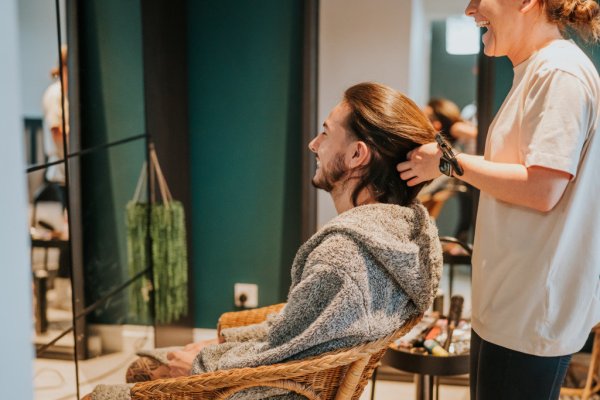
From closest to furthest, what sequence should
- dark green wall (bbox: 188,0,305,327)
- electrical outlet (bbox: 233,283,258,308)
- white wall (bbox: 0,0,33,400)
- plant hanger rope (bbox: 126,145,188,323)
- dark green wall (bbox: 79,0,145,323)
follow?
white wall (bbox: 0,0,33,400)
dark green wall (bbox: 79,0,145,323)
plant hanger rope (bbox: 126,145,188,323)
dark green wall (bbox: 188,0,305,327)
electrical outlet (bbox: 233,283,258,308)

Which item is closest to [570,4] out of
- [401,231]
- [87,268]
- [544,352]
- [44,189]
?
[401,231]

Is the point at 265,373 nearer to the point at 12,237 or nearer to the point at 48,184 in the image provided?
the point at 12,237

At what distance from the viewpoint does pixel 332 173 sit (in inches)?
66.4

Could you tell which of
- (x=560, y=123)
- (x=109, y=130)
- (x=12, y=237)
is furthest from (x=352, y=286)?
(x=109, y=130)

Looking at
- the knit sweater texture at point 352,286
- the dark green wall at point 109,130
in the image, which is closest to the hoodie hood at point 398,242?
the knit sweater texture at point 352,286

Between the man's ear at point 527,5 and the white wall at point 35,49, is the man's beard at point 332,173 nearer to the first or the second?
the man's ear at point 527,5

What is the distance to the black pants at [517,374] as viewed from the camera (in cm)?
154

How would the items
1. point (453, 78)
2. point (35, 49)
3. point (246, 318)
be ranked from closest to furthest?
point (246, 318), point (35, 49), point (453, 78)

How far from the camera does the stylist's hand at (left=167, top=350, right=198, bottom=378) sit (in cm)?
175

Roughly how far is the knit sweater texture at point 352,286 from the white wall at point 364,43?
1555 mm

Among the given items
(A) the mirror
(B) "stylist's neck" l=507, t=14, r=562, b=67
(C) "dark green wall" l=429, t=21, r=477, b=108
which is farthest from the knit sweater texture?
(C) "dark green wall" l=429, t=21, r=477, b=108

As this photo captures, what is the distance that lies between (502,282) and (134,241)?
169 centimetres

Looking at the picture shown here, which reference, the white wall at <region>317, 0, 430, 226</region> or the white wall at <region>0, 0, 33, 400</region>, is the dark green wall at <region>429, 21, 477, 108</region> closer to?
the white wall at <region>317, 0, 430, 226</region>

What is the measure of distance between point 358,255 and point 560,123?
45cm
